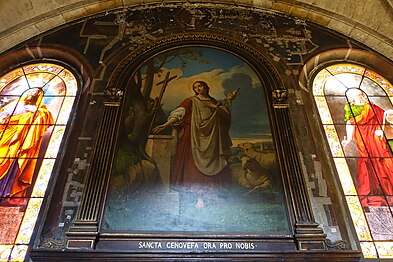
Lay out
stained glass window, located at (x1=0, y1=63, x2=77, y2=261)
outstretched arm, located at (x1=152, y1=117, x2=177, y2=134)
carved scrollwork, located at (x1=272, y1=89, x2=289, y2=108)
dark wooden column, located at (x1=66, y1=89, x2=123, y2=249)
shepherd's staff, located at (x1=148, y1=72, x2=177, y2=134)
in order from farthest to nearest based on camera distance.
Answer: carved scrollwork, located at (x1=272, y1=89, x2=289, y2=108)
shepherd's staff, located at (x1=148, y1=72, x2=177, y2=134)
outstretched arm, located at (x1=152, y1=117, x2=177, y2=134)
stained glass window, located at (x1=0, y1=63, x2=77, y2=261)
dark wooden column, located at (x1=66, y1=89, x2=123, y2=249)

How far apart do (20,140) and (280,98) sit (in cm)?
396

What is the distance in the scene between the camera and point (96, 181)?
5348mm

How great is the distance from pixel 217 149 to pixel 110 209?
5.62 ft

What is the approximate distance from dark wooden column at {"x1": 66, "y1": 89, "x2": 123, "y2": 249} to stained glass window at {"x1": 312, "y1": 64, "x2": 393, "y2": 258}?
321 cm

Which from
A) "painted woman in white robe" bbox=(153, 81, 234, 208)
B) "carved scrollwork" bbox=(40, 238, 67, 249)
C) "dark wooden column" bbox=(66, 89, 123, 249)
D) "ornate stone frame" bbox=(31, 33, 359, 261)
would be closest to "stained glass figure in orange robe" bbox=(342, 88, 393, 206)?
"ornate stone frame" bbox=(31, 33, 359, 261)

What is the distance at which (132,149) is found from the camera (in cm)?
579

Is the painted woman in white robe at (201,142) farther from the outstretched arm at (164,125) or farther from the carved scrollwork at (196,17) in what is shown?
the carved scrollwork at (196,17)

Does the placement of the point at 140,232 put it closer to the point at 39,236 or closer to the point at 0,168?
the point at 39,236

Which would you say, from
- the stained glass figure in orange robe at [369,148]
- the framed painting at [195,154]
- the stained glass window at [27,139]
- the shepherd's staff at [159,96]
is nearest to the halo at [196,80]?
the framed painting at [195,154]

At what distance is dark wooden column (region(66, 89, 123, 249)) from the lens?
479 centimetres

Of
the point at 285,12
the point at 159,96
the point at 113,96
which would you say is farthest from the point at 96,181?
the point at 285,12

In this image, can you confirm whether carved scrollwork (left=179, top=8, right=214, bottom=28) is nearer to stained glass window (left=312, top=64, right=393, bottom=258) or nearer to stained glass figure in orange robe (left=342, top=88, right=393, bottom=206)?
stained glass window (left=312, top=64, right=393, bottom=258)

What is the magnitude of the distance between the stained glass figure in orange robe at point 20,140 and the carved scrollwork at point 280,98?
3.44 m

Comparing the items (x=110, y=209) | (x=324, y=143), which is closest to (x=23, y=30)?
(x=110, y=209)
